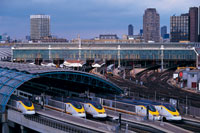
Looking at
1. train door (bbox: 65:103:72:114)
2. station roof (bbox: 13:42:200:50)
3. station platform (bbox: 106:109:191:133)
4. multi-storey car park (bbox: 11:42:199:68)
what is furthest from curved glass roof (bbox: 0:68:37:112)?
station roof (bbox: 13:42:200:50)

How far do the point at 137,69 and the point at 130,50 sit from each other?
6.98 meters

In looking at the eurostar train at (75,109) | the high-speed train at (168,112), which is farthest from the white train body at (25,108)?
the high-speed train at (168,112)

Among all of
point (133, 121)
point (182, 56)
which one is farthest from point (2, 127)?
point (182, 56)

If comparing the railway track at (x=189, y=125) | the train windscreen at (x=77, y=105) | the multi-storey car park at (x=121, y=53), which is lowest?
the railway track at (x=189, y=125)

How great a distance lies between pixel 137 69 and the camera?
370ft

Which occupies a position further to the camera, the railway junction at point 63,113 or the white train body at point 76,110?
the white train body at point 76,110

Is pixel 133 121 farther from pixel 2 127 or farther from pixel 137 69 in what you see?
pixel 137 69

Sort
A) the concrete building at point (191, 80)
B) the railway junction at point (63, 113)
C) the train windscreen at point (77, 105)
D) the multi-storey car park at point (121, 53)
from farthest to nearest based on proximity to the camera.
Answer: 1. the multi-storey car park at point (121, 53)
2. the concrete building at point (191, 80)
3. the train windscreen at point (77, 105)
4. the railway junction at point (63, 113)

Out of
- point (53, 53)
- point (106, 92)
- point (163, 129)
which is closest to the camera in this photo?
point (163, 129)

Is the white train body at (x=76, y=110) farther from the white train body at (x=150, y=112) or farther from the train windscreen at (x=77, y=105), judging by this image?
the white train body at (x=150, y=112)

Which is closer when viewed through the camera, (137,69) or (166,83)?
(166,83)

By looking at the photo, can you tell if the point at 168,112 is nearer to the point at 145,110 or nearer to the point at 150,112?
the point at 150,112

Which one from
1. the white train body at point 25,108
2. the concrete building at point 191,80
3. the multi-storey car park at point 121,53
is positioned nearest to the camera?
the white train body at point 25,108

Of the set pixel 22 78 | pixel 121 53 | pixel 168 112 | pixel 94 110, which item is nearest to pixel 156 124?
pixel 168 112
